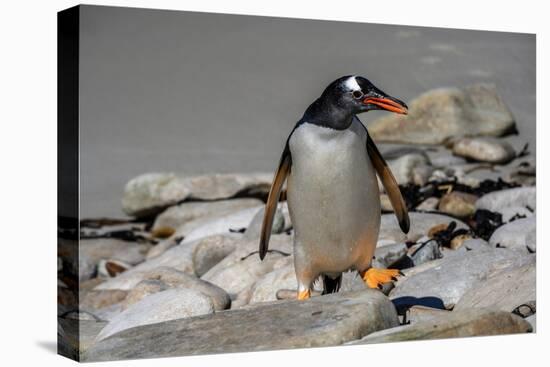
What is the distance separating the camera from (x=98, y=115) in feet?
21.9

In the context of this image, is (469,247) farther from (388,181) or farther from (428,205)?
(388,181)

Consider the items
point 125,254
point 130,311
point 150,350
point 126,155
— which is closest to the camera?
point 150,350

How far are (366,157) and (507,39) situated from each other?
80.0 inches

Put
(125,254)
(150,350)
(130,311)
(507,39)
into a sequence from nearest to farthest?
(150,350)
(130,311)
(507,39)
(125,254)

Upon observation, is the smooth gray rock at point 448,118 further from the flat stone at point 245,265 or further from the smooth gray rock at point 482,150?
the flat stone at point 245,265

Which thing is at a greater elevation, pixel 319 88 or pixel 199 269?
pixel 319 88

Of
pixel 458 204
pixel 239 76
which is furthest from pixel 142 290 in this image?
pixel 458 204

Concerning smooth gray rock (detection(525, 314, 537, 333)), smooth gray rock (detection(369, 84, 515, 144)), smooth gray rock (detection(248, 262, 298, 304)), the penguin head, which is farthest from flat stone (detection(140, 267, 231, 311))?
smooth gray rock (detection(369, 84, 515, 144))

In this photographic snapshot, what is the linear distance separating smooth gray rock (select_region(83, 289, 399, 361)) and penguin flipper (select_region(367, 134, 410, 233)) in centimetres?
104

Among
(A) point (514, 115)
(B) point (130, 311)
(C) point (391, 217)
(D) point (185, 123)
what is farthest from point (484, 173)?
(B) point (130, 311)

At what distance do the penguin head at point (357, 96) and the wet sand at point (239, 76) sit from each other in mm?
981

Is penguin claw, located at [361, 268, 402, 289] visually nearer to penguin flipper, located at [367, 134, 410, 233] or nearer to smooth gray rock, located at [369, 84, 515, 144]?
penguin flipper, located at [367, 134, 410, 233]

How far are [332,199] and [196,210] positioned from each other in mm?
2918

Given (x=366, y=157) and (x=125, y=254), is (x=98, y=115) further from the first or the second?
(x=125, y=254)
